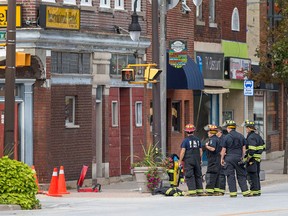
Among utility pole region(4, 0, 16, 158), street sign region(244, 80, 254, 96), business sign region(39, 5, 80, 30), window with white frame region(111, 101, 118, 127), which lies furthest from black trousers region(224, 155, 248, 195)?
street sign region(244, 80, 254, 96)

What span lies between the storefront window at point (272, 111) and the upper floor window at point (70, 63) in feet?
61.5

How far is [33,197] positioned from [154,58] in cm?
818

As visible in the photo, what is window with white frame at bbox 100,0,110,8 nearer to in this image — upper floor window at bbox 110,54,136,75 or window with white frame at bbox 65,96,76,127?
upper floor window at bbox 110,54,136,75

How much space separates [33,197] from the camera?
2430cm

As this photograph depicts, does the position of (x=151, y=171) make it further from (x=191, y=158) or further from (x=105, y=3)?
(x=105, y=3)

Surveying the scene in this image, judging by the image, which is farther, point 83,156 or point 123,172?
point 123,172

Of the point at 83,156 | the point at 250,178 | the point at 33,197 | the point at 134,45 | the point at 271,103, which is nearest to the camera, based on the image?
the point at 33,197

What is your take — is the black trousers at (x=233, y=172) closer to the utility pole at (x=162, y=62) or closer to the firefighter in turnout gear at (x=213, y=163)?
the firefighter in turnout gear at (x=213, y=163)

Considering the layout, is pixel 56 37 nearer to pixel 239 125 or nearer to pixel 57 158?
pixel 57 158

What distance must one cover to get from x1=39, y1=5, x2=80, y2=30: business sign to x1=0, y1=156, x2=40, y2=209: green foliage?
801 centimetres

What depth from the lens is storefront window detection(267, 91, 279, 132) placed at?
51.7 metres

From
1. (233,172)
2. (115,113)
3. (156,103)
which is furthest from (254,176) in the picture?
(115,113)

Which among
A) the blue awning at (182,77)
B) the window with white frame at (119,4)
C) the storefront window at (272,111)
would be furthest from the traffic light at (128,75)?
the storefront window at (272,111)

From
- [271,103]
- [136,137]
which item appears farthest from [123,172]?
[271,103]
